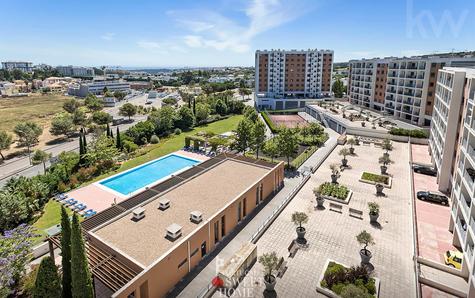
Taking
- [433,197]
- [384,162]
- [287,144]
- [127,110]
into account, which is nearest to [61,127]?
[127,110]

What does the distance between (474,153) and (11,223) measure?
41.7 metres

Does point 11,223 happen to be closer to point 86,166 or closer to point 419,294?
point 86,166

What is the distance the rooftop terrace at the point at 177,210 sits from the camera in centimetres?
1920

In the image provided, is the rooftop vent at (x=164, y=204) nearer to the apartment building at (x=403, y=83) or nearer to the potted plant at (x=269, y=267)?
the potted plant at (x=269, y=267)

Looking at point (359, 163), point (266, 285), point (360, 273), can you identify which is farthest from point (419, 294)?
point (359, 163)

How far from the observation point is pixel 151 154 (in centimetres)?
5222

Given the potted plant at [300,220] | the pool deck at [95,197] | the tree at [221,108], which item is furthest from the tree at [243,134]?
the tree at [221,108]

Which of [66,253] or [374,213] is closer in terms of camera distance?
[66,253]

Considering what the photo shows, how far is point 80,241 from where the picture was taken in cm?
1439

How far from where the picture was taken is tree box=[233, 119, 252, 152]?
46.0 meters

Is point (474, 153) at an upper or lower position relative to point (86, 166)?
upper

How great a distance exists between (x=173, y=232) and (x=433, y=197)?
28656 millimetres

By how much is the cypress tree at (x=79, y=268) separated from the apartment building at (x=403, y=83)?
64417 millimetres

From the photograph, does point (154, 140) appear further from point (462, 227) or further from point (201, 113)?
point (462, 227)
